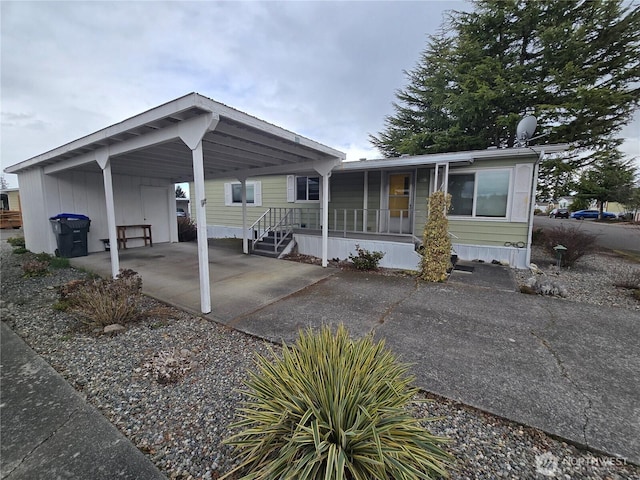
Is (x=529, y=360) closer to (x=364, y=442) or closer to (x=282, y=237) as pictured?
(x=364, y=442)

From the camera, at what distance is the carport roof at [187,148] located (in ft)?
13.0

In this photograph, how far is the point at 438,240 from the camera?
6074 millimetres

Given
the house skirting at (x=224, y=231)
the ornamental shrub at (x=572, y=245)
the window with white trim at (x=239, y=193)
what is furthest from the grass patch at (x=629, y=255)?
the house skirting at (x=224, y=231)

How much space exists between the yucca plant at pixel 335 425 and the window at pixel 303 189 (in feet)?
29.9

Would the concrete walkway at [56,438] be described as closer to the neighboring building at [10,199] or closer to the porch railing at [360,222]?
the porch railing at [360,222]

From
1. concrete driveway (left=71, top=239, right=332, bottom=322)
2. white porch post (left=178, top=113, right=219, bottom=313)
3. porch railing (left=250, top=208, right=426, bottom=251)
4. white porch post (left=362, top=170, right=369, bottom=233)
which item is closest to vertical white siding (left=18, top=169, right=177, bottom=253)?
concrete driveway (left=71, top=239, right=332, bottom=322)

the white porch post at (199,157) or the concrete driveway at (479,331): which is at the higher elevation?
the white porch post at (199,157)

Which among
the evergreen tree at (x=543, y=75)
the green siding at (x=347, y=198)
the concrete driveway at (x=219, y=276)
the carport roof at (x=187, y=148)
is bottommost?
the concrete driveway at (x=219, y=276)

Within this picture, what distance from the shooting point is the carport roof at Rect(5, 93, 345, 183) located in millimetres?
3963

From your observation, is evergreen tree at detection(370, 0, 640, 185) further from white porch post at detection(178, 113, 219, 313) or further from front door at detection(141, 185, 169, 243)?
front door at detection(141, 185, 169, 243)

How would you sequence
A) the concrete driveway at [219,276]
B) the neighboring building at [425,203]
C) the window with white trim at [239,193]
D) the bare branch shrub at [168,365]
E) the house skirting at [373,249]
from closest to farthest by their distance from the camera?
the bare branch shrub at [168,365], the concrete driveway at [219,276], the neighboring building at [425,203], the house skirting at [373,249], the window with white trim at [239,193]

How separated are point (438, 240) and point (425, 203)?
264 centimetres

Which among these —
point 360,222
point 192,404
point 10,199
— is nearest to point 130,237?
point 360,222

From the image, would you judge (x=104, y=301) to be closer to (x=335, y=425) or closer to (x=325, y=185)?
(x=335, y=425)
